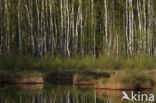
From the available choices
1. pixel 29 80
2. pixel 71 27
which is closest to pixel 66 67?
pixel 29 80

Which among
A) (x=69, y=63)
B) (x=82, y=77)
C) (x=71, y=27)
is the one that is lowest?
(x=82, y=77)

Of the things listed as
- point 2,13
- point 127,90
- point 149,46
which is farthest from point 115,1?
point 127,90

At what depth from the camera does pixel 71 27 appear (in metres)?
38.1

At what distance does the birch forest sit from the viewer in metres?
34.6

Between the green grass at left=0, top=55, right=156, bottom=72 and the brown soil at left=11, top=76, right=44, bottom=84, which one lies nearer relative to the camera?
the brown soil at left=11, top=76, right=44, bottom=84

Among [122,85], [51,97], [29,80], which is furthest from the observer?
[29,80]

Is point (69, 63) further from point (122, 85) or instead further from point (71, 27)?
point (122, 85)

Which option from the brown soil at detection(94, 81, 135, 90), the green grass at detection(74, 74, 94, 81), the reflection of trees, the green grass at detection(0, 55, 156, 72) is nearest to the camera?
the reflection of trees

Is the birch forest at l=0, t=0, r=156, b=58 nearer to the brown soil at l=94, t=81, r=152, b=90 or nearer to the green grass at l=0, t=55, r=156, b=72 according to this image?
the green grass at l=0, t=55, r=156, b=72

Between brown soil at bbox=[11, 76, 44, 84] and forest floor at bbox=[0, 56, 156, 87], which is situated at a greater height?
forest floor at bbox=[0, 56, 156, 87]

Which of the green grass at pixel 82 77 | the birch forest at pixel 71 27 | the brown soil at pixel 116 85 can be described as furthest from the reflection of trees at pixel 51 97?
the birch forest at pixel 71 27

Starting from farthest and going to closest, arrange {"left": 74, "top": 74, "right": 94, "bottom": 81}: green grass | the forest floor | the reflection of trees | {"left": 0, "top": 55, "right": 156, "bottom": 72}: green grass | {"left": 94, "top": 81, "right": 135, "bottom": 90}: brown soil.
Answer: {"left": 0, "top": 55, "right": 156, "bottom": 72}: green grass
the forest floor
{"left": 74, "top": 74, "right": 94, "bottom": 81}: green grass
{"left": 94, "top": 81, "right": 135, "bottom": 90}: brown soil
the reflection of trees

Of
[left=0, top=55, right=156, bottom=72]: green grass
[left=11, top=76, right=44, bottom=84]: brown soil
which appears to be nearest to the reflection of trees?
[left=11, top=76, right=44, bottom=84]: brown soil

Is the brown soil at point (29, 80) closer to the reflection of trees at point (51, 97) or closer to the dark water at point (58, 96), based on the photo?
the dark water at point (58, 96)
